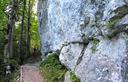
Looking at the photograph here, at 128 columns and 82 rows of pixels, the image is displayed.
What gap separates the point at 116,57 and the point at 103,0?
2.20 m

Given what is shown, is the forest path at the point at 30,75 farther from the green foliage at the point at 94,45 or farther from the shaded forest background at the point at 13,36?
the green foliage at the point at 94,45

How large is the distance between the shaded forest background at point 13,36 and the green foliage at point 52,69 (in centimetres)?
254

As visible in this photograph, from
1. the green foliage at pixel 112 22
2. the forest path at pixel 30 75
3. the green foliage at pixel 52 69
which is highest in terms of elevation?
the green foliage at pixel 112 22

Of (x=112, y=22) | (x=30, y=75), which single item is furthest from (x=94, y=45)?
(x=30, y=75)

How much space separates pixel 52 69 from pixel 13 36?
748 cm

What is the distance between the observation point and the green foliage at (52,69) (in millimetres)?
13841

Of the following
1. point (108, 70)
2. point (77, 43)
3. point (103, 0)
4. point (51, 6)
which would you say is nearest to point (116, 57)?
point (108, 70)

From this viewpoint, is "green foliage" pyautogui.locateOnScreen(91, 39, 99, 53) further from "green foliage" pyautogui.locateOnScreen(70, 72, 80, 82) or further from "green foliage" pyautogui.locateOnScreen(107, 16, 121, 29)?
"green foliage" pyautogui.locateOnScreen(70, 72, 80, 82)

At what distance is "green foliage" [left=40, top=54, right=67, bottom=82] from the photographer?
1384 centimetres

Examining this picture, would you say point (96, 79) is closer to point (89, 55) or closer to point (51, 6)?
point (89, 55)

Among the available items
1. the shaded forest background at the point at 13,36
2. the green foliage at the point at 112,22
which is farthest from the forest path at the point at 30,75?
the green foliage at the point at 112,22

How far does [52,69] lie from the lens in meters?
14.7

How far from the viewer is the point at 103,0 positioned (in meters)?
10.6

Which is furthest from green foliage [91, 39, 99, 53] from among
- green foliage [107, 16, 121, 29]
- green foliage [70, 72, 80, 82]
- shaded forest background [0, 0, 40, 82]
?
shaded forest background [0, 0, 40, 82]
